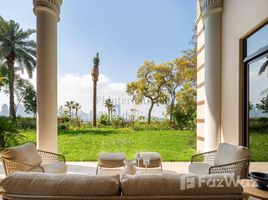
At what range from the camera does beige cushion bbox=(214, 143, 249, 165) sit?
3.03m

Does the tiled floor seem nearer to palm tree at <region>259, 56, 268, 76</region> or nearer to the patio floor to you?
the patio floor

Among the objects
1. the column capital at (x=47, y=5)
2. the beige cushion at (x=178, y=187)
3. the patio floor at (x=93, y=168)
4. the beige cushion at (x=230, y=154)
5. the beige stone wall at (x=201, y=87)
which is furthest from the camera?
the beige stone wall at (x=201, y=87)

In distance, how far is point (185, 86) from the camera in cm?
913

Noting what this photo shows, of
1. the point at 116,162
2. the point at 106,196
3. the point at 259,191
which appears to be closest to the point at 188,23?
the point at 116,162

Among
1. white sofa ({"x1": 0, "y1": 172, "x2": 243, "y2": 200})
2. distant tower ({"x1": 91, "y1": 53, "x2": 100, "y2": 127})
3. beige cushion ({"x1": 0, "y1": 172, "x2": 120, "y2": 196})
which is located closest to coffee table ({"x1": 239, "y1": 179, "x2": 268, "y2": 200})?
white sofa ({"x1": 0, "y1": 172, "x2": 243, "y2": 200})

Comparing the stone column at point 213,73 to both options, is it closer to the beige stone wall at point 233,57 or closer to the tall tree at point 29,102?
the beige stone wall at point 233,57

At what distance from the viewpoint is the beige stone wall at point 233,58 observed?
3706 mm

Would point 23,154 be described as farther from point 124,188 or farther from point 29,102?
point 29,102

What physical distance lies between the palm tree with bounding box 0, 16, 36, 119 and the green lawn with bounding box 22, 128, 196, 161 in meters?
3.93

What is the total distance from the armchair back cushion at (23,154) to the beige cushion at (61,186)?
163 cm

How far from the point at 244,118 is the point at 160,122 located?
5.71 m

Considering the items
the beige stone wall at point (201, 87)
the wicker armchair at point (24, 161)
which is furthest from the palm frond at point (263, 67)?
the wicker armchair at point (24, 161)

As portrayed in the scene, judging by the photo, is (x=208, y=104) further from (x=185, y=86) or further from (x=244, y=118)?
(x=185, y=86)

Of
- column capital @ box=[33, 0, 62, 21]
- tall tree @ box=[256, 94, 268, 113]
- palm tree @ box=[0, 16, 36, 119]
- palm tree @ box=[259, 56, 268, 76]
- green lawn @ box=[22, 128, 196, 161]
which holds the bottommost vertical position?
green lawn @ box=[22, 128, 196, 161]
